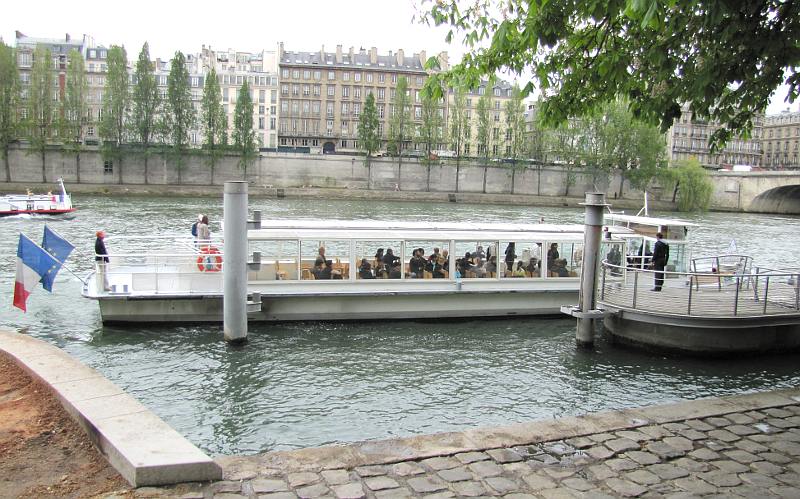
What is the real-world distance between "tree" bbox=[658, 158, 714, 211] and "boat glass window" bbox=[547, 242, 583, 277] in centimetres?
6785

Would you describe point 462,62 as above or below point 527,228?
above

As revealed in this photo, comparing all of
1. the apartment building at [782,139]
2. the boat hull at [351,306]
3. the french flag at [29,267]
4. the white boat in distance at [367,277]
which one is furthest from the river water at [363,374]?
the apartment building at [782,139]

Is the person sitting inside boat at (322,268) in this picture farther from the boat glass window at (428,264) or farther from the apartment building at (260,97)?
the apartment building at (260,97)

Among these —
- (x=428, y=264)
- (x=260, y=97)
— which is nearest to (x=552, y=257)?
(x=428, y=264)

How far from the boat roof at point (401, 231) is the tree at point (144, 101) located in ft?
227

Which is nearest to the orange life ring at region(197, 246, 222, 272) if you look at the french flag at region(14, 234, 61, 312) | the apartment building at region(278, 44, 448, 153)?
the french flag at region(14, 234, 61, 312)

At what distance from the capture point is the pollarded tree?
78500 millimetres

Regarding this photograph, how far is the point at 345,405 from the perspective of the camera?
38.4 feet

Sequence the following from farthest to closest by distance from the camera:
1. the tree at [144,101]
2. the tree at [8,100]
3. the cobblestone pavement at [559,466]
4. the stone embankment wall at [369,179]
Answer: the tree at [144,101] < the stone embankment wall at [369,179] < the tree at [8,100] < the cobblestone pavement at [559,466]

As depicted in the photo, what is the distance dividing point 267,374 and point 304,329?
3.43 metres

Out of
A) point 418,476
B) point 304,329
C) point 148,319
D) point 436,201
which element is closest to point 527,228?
point 304,329

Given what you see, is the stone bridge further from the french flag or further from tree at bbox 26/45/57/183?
the french flag

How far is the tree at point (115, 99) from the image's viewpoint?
265 ft

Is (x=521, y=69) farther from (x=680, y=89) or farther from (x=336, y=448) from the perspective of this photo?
(x=336, y=448)
